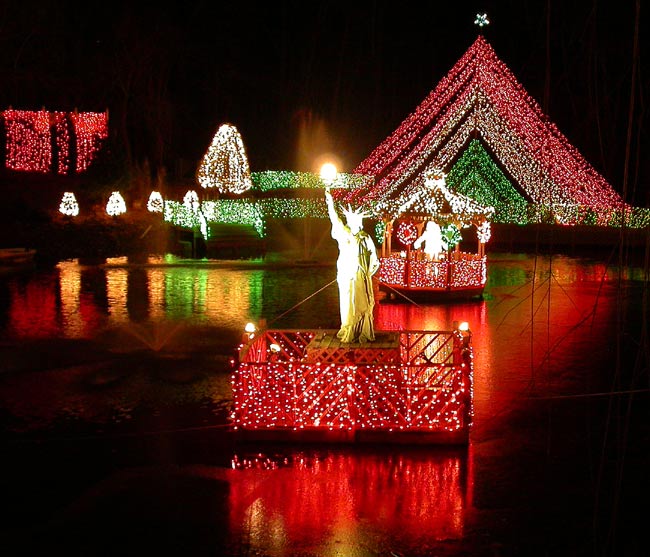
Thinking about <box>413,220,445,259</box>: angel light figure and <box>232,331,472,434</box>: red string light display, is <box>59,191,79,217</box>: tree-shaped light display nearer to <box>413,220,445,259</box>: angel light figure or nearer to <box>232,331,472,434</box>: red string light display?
<box>413,220,445,259</box>: angel light figure

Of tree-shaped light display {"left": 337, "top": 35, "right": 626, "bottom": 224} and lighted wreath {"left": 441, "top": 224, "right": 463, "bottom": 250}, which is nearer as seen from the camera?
lighted wreath {"left": 441, "top": 224, "right": 463, "bottom": 250}

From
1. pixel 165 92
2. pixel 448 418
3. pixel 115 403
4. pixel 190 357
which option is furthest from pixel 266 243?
pixel 448 418

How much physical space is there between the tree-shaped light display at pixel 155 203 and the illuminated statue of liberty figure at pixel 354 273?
1062 inches

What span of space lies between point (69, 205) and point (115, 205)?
6.26ft

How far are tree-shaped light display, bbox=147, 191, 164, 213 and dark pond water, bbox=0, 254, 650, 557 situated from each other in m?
21.9

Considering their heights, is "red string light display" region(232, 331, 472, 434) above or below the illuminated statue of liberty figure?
below

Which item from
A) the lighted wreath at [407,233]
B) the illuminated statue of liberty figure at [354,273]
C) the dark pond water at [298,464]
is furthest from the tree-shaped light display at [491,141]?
the illuminated statue of liberty figure at [354,273]

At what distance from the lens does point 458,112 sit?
29500 millimetres

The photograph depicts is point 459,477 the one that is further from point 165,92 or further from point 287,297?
point 165,92

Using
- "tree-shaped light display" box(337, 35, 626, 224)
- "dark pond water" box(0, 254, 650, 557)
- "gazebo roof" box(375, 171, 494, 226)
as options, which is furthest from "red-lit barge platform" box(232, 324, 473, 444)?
"tree-shaped light display" box(337, 35, 626, 224)

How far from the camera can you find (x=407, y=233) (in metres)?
21.5

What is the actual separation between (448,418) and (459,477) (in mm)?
868

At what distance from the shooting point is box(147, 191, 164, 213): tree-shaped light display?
35562 millimetres

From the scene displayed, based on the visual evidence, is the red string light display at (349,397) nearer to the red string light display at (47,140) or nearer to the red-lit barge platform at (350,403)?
the red-lit barge platform at (350,403)
